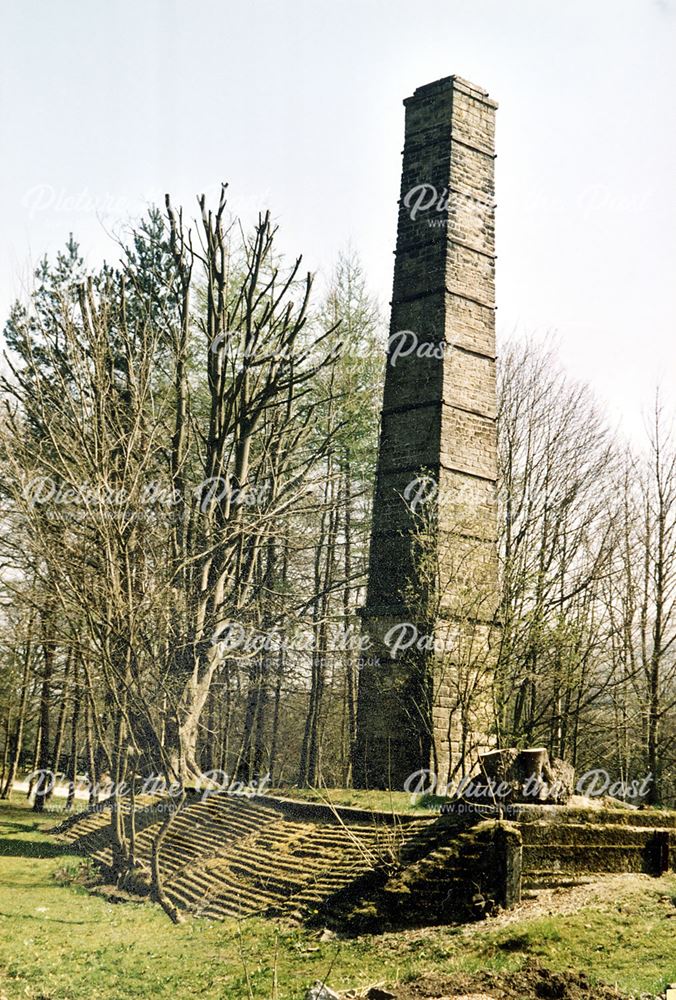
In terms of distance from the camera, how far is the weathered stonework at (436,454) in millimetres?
16469

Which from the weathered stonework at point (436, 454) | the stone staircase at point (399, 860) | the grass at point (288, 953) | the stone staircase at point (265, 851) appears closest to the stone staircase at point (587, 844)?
the stone staircase at point (399, 860)

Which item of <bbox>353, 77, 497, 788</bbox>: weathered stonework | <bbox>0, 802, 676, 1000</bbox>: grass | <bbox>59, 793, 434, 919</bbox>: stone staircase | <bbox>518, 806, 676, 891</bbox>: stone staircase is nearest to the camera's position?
<bbox>0, 802, 676, 1000</bbox>: grass

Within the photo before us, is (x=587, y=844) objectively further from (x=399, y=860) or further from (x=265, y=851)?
(x=265, y=851)

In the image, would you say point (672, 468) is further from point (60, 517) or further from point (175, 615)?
point (60, 517)

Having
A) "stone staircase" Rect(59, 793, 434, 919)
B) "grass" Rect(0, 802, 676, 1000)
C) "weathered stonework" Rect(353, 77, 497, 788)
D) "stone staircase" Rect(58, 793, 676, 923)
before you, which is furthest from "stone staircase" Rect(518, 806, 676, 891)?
"weathered stonework" Rect(353, 77, 497, 788)

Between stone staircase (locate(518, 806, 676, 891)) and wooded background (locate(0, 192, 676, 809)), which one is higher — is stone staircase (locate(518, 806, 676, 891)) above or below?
below

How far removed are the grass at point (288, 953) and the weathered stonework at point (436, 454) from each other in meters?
5.91

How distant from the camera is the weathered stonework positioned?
1647 centimetres

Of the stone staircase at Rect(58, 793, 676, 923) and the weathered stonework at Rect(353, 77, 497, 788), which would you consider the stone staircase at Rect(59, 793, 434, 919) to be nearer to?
the stone staircase at Rect(58, 793, 676, 923)

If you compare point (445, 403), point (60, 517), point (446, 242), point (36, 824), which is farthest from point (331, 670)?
point (60, 517)

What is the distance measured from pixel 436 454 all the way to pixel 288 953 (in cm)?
1017

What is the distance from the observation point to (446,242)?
18.6 meters

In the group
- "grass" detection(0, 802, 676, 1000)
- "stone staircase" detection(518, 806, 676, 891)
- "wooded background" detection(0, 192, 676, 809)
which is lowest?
"grass" detection(0, 802, 676, 1000)

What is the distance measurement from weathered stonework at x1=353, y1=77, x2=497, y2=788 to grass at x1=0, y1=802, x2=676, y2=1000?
19.4 feet
